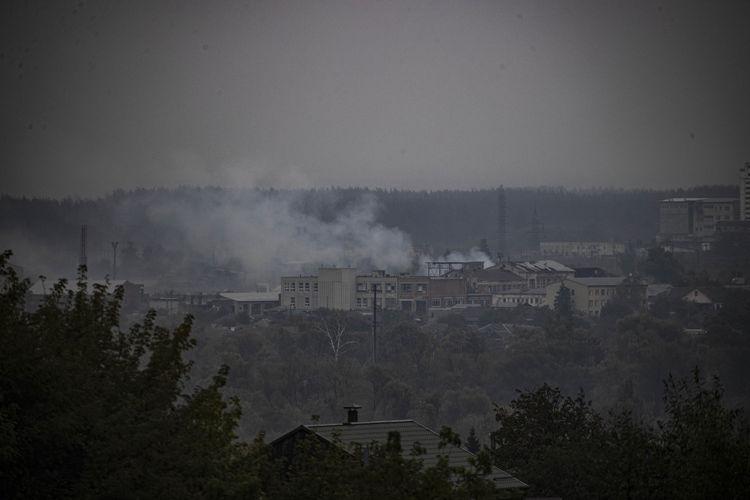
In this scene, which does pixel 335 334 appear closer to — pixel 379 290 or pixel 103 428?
pixel 379 290

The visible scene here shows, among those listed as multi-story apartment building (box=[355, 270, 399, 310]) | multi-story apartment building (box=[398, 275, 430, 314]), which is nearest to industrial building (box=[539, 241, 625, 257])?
multi-story apartment building (box=[398, 275, 430, 314])

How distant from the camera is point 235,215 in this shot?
149 m

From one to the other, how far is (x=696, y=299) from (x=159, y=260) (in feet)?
140

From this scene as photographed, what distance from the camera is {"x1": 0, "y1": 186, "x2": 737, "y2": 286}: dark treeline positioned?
134 metres

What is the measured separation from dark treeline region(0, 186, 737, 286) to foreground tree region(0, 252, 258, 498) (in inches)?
4097

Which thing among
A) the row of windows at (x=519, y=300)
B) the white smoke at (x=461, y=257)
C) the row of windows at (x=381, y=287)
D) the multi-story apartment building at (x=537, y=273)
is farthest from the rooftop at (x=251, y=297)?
the white smoke at (x=461, y=257)

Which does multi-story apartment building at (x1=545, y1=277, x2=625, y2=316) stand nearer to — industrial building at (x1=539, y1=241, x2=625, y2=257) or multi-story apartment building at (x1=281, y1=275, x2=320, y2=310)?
multi-story apartment building at (x1=281, y1=275, x2=320, y2=310)

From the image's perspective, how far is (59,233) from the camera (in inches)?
5448

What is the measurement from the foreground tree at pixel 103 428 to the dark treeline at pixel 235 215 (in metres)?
104

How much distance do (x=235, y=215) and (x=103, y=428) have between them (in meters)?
129

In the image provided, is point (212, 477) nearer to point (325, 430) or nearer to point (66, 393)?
point (66, 393)

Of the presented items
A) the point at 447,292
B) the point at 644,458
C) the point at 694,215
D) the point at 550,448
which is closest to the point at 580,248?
the point at 694,215

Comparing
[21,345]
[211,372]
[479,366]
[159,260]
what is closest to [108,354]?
[21,345]

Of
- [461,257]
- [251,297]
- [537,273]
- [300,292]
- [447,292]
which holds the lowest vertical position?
[251,297]
